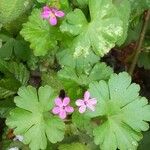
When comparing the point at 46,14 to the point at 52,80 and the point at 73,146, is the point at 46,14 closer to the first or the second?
the point at 52,80

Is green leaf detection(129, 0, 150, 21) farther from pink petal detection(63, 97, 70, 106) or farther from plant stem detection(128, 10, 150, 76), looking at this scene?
pink petal detection(63, 97, 70, 106)

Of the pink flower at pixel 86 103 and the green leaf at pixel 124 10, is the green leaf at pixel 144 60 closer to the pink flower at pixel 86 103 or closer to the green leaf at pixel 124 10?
the green leaf at pixel 124 10

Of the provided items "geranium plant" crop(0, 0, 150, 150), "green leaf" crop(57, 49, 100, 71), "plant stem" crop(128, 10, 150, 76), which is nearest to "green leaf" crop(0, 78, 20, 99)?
"geranium plant" crop(0, 0, 150, 150)

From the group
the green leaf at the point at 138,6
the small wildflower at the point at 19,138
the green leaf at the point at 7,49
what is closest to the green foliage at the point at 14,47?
the green leaf at the point at 7,49

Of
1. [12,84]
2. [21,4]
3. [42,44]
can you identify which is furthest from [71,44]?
[12,84]

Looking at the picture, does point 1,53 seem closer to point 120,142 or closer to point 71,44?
point 71,44

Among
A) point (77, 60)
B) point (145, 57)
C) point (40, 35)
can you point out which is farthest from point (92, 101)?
point (145, 57)

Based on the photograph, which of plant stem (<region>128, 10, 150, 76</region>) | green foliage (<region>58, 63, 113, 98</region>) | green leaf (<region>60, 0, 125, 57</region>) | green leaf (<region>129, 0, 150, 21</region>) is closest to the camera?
green leaf (<region>60, 0, 125, 57</region>)
